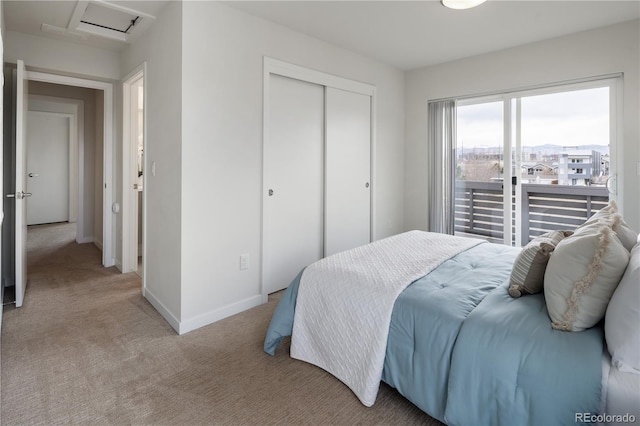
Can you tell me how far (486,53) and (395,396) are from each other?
3603 millimetres

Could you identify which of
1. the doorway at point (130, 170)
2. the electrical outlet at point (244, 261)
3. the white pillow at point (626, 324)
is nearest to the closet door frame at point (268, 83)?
the electrical outlet at point (244, 261)

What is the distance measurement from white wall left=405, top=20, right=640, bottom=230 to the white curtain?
0.10m

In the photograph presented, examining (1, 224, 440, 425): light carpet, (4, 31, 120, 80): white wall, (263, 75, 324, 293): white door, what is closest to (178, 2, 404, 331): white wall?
(263, 75, 324, 293): white door

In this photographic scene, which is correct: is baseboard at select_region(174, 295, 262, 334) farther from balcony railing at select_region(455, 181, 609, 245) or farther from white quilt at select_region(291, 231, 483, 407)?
balcony railing at select_region(455, 181, 609, 245)

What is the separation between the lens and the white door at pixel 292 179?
3.14 metres

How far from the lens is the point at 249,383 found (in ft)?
6.40

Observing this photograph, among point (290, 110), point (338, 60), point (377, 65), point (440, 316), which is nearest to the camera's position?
point (440, 316)

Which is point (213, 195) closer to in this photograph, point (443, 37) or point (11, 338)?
point (11, 338)

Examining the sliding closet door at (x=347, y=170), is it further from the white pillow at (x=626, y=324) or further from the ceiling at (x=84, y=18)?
the white pillow at (x=626, y=324)

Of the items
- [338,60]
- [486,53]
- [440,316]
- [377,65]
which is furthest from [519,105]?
[440,316]

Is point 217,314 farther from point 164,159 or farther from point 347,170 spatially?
point 347,170

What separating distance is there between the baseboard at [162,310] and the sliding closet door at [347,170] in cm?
163

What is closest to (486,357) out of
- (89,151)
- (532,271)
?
(532,271)

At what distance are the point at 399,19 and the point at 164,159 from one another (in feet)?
7.41
